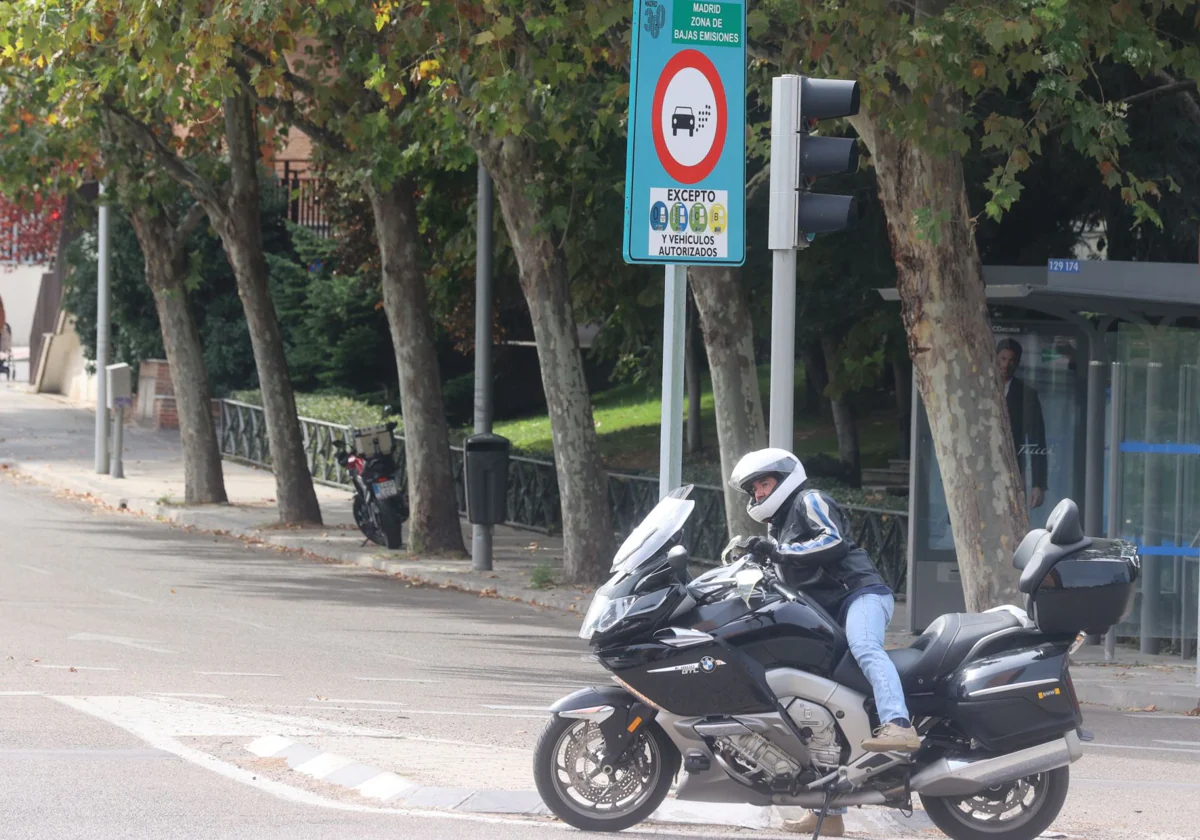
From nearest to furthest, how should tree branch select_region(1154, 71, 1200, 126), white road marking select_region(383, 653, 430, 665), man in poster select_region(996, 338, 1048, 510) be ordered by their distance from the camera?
white road marking select_region(383, 653, 430, 665), man in poster select_region(996, 338, 1048, 510), tree branch select_region(1154, 71, 1200, 126)

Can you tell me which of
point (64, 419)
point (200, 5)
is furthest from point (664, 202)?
point (64, 419)

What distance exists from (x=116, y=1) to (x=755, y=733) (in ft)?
33.5

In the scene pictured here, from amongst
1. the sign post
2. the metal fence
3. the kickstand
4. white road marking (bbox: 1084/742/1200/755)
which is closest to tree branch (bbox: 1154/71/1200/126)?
the metal fence

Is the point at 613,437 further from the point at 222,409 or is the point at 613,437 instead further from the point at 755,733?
the point at 755,733

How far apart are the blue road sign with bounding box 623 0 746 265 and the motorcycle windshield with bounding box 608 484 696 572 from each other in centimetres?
213

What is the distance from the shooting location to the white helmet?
6926mm

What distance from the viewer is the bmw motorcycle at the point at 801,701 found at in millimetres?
6691

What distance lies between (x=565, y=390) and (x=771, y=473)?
9.36 meters

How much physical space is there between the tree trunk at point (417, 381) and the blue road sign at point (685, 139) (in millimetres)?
9701

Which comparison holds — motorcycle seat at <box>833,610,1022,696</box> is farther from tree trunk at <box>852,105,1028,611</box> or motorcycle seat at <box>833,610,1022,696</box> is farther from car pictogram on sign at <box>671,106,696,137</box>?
tree trunk at <box>852,105,1028,611</box>

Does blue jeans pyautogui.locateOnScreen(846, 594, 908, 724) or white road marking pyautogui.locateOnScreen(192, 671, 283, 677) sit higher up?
blue jeans pyautogui.locateOnScreen(846, 594, 908, 724)

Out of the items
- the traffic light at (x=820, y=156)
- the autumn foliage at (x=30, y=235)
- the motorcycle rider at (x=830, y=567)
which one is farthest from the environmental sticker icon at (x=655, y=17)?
the autumn foliage at (x=30, y=235)

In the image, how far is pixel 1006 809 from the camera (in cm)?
686

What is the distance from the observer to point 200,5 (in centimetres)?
1462
